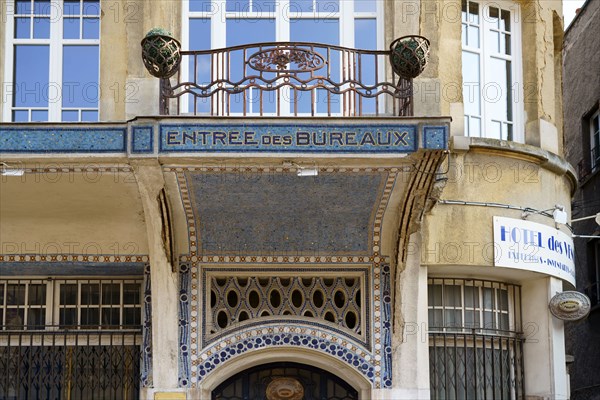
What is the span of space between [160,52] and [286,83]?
1.42 m

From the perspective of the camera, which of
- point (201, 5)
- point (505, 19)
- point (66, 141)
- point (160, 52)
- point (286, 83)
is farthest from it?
point (505, 19)

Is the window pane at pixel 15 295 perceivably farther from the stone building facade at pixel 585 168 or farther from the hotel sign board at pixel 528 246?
the stone building facade at pixel 585 168

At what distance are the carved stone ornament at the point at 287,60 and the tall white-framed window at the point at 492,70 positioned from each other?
2.94m

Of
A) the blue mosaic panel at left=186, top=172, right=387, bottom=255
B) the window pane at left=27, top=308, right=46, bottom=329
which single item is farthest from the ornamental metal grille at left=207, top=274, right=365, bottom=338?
the window pane at left=27, top=308, right=46, bottom=329

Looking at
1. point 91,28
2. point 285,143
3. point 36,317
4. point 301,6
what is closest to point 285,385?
point 36,317

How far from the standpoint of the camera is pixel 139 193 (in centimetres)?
1452

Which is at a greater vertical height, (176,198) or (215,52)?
(215,52)

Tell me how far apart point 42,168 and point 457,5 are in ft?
18.5

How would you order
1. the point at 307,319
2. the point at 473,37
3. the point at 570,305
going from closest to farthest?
the point at 307,319
the point at 570,305
the point at 473,37

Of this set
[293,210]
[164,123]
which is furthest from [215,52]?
[293,210]

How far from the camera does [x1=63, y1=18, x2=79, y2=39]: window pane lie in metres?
15.6

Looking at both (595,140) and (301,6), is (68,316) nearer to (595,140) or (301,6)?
(301,6)

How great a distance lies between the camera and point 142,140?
44.2 ft

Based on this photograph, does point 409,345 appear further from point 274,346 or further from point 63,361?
point 63,361
